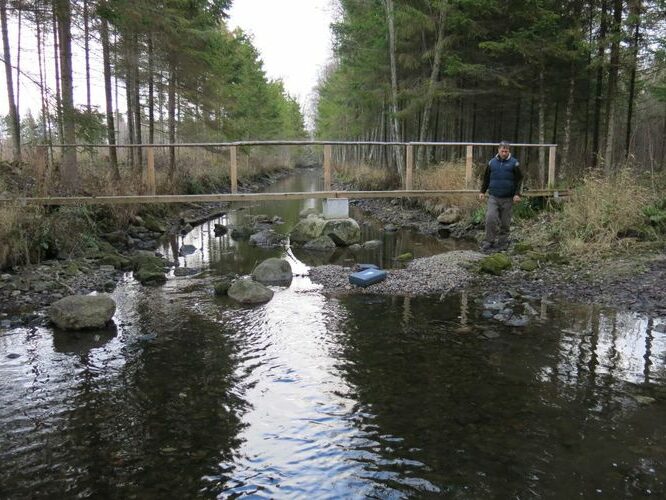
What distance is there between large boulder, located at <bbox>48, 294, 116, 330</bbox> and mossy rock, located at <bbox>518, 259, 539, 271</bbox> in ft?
23.4

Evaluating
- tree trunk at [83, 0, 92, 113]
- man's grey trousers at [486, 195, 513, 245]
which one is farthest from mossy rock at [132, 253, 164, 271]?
man's grey trousers at [486, 195, 513, 245]

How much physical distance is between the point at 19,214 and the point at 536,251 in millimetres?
9973

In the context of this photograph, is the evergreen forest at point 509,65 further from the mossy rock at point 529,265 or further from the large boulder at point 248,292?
the large boulder at point 248,292

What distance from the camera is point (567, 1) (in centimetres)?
1661

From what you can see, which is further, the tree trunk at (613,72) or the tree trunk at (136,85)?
the tree trunk at (136,85)

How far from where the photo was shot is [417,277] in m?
10.1

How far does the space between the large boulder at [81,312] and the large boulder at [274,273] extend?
10.8ft

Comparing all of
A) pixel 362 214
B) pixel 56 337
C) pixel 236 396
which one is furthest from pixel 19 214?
pixel 362 214

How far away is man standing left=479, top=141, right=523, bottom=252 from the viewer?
10.7 metres

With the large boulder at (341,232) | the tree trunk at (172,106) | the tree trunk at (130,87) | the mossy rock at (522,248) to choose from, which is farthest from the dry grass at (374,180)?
the mossy rock at (522,248)

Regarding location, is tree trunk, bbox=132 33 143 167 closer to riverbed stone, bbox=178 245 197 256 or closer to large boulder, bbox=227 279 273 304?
riverbed stone, bbox=178 245 197 256

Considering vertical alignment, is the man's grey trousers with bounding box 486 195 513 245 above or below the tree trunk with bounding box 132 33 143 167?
below

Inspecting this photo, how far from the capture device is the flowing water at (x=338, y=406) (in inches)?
158

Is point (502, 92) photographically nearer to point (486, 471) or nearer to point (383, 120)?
point (383, 120)
